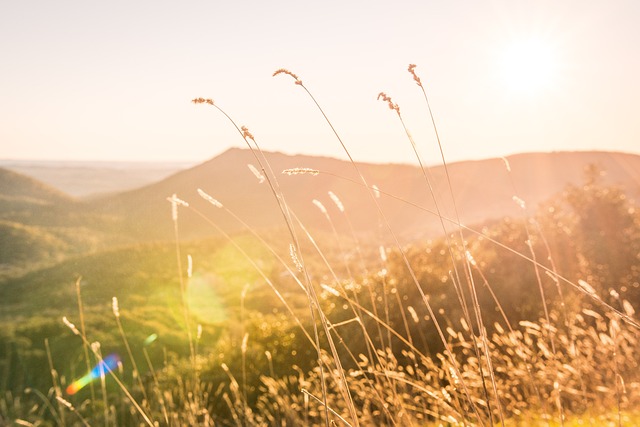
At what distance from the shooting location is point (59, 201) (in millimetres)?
52250

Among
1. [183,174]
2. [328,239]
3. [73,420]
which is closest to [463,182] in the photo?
[328,239]

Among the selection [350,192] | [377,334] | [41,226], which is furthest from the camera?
[350,192]

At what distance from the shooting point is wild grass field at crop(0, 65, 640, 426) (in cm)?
214

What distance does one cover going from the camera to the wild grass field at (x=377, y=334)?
7.04 feet

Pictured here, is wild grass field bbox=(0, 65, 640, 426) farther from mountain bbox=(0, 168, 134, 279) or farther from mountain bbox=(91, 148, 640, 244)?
mountain bbox=(91, 148, 640, 244)

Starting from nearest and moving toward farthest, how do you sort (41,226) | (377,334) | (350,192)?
(377,334) → (41,226) → (350,192)

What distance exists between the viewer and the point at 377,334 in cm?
834

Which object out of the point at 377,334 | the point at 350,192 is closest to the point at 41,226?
the point at 350,192

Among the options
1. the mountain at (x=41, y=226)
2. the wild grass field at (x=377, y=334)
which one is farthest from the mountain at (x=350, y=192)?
the wild grass field at (x=377, y=334)

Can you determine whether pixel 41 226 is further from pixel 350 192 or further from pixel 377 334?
pixel 377 334

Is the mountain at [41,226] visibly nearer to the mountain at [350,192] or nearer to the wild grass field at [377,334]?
the mountain at [350,192]

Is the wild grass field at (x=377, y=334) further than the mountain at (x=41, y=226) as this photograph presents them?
No

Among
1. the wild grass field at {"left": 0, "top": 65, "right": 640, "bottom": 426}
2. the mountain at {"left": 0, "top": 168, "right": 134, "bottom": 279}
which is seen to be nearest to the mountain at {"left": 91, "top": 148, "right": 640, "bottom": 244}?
the mountain at {"left": 0, "top": 168, "right": 134, "bottom": 279}

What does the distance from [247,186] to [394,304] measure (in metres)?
53.8
